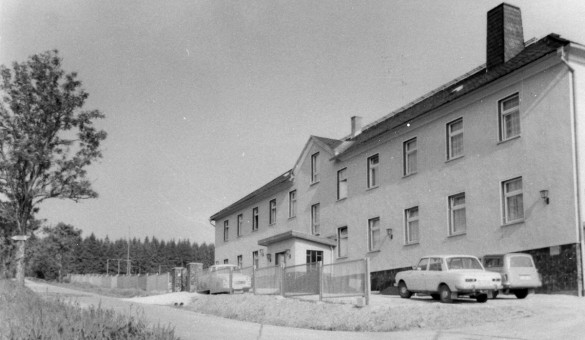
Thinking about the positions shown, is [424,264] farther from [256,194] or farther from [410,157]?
[256,194]

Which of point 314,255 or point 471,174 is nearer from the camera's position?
point 471,174

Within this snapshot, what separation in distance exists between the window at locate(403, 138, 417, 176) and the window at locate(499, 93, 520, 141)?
17.1ft

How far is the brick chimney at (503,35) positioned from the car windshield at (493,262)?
8.80 metres

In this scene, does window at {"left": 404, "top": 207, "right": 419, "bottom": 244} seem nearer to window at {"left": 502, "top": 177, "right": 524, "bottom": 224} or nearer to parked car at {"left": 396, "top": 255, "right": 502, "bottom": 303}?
window at {"left": 502, "top": 177, "right": 524, "bottom": 224}

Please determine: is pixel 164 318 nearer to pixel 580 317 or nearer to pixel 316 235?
pixel 580 317

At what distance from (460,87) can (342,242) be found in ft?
34.9

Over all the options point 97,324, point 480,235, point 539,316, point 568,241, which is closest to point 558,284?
point 568,241

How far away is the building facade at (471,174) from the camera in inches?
835

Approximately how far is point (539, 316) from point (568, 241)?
5.60 m

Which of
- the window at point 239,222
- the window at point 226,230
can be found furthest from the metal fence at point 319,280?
the window at point 226,230

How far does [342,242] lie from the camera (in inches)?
1321

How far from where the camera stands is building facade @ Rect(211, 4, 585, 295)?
21219mm

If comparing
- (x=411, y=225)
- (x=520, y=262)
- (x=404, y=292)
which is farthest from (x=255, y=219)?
(x=520, y=262)

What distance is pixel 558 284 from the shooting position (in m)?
20.8
